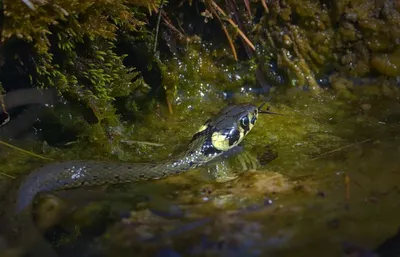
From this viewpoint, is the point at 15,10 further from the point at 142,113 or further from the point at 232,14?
the point at 232,14

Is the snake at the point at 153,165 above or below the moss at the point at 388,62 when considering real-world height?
above

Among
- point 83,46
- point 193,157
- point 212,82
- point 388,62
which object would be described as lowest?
point 388,62

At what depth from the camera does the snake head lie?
3.71m

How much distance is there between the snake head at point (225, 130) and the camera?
3.71m

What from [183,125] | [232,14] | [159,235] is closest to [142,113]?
[183,125]

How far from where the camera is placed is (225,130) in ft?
12.3

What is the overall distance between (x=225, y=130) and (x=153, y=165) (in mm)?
741

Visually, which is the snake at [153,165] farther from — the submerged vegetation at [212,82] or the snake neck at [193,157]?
the submerged vegetation at [212,82]

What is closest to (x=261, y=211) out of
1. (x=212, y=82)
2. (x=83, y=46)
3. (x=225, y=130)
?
(x=225, y=130)

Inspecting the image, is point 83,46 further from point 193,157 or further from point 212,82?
point 212,82

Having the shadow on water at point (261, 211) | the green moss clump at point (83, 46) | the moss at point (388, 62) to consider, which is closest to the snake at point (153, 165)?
the shadow on water at point (261, 211)

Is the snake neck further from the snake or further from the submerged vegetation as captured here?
the submerged vegetation

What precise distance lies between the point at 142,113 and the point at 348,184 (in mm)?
1833

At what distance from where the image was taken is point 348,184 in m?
2.72
